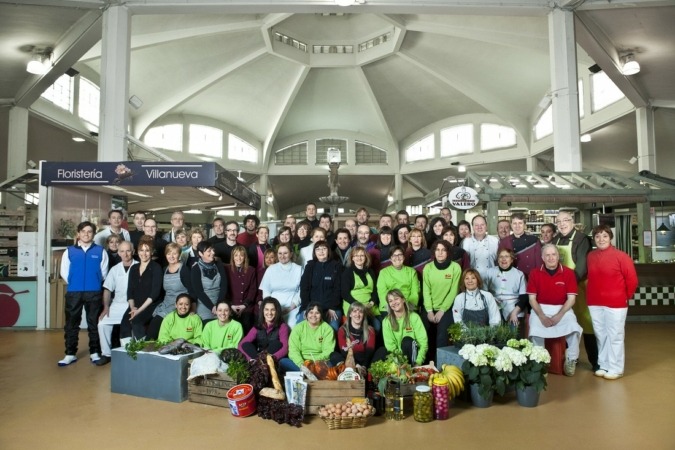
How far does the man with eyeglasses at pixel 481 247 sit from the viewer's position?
19.1 ft

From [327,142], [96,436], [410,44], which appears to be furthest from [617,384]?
[327,142]

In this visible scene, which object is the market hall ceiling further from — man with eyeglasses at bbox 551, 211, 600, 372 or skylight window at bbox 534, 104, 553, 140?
man with eyeglasses at bbox 551, 211, 600, 372

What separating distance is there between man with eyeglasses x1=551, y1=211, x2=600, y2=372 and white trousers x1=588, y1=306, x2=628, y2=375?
19 centimetres

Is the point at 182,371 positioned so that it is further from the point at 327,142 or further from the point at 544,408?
the point at 327,142

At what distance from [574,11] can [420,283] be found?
8.14 meters

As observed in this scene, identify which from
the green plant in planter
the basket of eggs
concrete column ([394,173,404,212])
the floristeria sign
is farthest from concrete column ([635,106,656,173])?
the basket of eggs

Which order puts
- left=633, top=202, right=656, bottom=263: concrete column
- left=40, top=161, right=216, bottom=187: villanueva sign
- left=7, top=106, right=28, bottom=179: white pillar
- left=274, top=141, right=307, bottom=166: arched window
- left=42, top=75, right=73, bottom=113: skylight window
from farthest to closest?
left=274, top=141, right=307, bottom=166: arched window
left=42, top=75, right=73, bottom=113: skylight window
left=7, top=106, right=28, bottom=179: white pillar
left=633, top=202, right=656, bottom=263: concrete column
left=40, top=161, right=216, bottom=187: villanueva sign

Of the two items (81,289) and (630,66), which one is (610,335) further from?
(630,66)

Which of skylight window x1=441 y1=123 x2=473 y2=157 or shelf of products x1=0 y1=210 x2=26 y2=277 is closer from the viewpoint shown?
shelf of products x1=0 y1=210 x2=26 y2=277

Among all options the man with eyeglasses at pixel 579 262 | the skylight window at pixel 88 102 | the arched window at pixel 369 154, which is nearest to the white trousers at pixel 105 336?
the man with eyeglasses at pixel 579 262

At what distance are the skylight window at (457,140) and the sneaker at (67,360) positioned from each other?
20.2 meters

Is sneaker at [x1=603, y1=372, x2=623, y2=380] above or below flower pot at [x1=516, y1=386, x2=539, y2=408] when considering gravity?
below

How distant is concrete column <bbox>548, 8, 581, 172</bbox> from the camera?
33.2 feet

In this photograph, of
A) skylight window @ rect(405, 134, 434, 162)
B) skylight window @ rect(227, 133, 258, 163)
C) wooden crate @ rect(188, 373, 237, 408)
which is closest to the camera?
wooden crate @ rect(188, 373, 237, 408)
